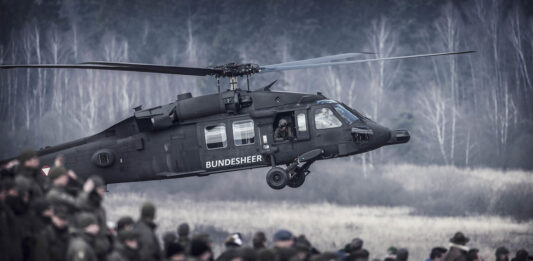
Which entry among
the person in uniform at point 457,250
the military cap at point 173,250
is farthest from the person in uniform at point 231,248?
the person in uniform at point 457,250

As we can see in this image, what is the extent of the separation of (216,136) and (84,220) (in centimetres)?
1108

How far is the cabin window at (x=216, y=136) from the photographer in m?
23.7

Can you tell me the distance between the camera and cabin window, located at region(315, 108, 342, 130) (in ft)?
77.0

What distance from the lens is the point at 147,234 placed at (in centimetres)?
1380

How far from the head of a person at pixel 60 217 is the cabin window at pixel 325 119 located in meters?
11.0

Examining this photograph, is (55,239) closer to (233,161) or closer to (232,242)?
(232,242)

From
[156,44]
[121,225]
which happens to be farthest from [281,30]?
[121,225]

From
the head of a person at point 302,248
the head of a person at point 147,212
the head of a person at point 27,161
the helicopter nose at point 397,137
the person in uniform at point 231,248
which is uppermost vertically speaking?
the head of a person at point 27,161

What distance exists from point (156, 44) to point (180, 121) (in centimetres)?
3744

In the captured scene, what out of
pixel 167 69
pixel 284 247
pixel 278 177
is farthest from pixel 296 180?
pixel 284 247

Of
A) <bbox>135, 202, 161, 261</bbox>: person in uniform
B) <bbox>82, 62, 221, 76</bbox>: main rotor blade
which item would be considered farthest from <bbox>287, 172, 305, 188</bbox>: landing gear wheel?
<bbox>135, 202, 161, 261</bbox>: person in uniform

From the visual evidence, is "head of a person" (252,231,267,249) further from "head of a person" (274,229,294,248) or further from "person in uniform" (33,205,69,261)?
"person in uniform" (33,205,69,261)

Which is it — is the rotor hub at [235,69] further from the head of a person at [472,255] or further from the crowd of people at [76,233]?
the crowd of people at [76,233]

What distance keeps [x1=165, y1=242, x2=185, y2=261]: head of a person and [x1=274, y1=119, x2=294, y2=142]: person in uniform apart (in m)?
10.3
